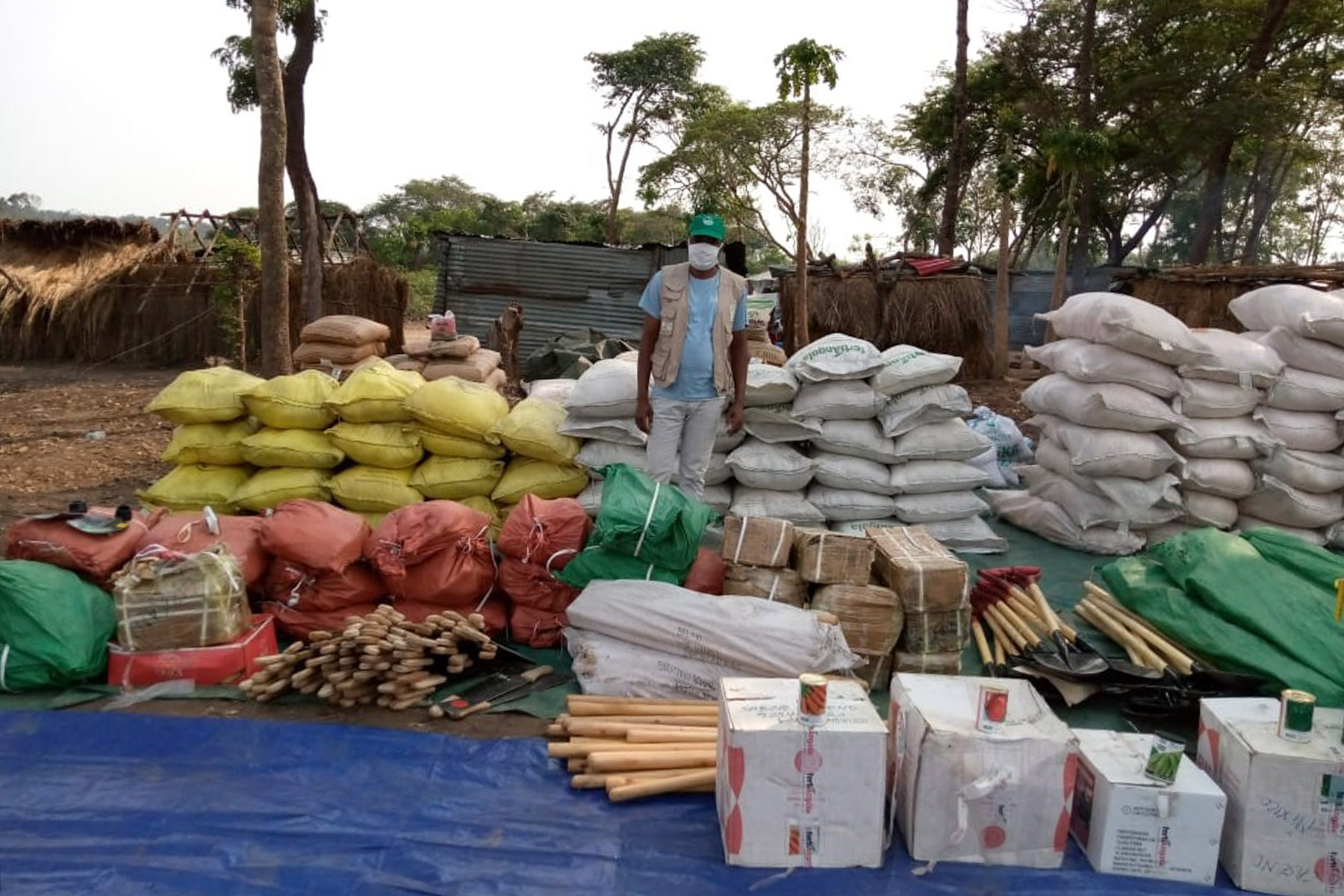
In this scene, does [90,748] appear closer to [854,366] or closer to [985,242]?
[854,366]

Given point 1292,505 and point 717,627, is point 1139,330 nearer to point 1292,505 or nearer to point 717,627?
point 1292,505

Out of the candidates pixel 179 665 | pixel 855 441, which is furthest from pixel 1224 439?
pixel 179 665

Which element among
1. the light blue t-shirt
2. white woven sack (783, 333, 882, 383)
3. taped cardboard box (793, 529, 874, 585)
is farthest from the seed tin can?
white woven sack (783, 333, 882, 383)

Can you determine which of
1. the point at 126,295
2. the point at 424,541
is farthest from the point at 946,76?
the point at 424,541

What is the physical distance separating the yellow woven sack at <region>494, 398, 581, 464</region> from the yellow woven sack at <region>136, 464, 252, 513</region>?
1.38 metres

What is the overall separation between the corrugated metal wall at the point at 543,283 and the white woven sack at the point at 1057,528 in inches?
370

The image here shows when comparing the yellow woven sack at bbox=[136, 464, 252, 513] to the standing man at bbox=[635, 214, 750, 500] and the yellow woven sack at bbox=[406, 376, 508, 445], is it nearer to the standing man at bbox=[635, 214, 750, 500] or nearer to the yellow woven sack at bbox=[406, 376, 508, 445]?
the yellow woven sack at bbox=[406, 376, 508, 445]

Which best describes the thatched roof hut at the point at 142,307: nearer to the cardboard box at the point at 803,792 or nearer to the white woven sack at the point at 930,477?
the white woven sack at the point at 930,477

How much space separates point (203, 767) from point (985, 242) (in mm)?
36245

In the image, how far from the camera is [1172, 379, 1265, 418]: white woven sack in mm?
5172

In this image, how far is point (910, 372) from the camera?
4.95m

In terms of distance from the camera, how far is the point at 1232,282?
1092 cm

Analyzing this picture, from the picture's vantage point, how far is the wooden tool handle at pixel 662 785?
8.74 ft


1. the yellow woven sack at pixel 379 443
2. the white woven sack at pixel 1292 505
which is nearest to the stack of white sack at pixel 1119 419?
Result: the white woven sack at pixel 1292 505
